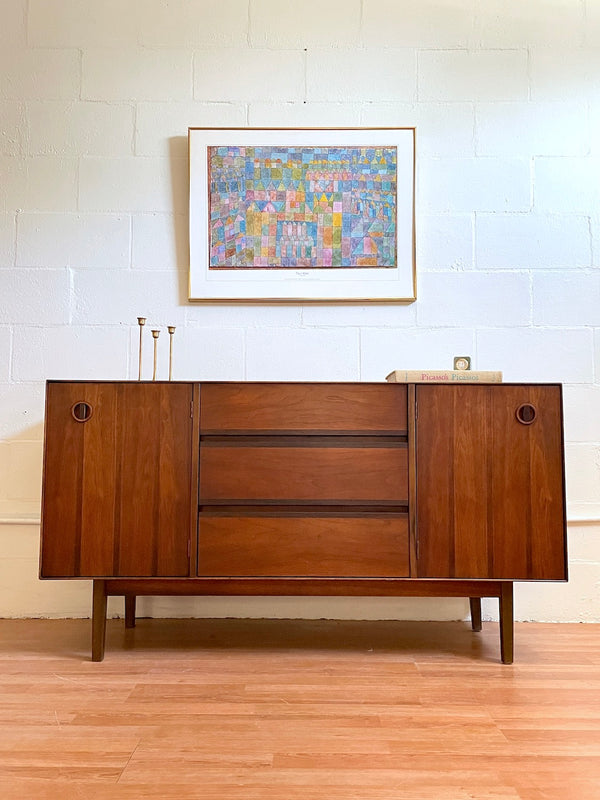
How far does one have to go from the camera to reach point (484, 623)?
7.98ft

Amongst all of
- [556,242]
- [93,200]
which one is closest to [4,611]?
[93,200]

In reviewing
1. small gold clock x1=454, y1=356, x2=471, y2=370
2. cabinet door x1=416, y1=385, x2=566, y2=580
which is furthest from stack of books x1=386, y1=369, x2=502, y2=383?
small gold clock x1=454, y1=356, x2=471, y2=370

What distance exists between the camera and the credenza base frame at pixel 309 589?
6.47ft

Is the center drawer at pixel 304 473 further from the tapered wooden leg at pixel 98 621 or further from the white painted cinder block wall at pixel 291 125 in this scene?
the white painted cinder block wall at pixel 291 125

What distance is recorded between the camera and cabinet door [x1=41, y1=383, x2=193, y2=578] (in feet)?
6.42

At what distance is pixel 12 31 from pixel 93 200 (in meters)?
0.73

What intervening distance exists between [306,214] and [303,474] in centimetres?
105

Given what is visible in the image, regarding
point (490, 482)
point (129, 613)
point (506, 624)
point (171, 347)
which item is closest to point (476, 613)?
point (506, 624)

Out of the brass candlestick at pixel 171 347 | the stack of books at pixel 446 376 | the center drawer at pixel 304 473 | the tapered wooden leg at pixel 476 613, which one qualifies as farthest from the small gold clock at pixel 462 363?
the brass candlestick at pixel 171 347

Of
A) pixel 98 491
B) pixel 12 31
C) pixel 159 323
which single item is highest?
pixel 12 31

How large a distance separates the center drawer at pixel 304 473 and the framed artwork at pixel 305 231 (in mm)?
741

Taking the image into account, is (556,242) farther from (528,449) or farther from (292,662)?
(292,662)

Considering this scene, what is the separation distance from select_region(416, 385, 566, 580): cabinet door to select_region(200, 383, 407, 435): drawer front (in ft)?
0.33

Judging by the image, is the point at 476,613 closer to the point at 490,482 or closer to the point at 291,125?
the point at 490,482
